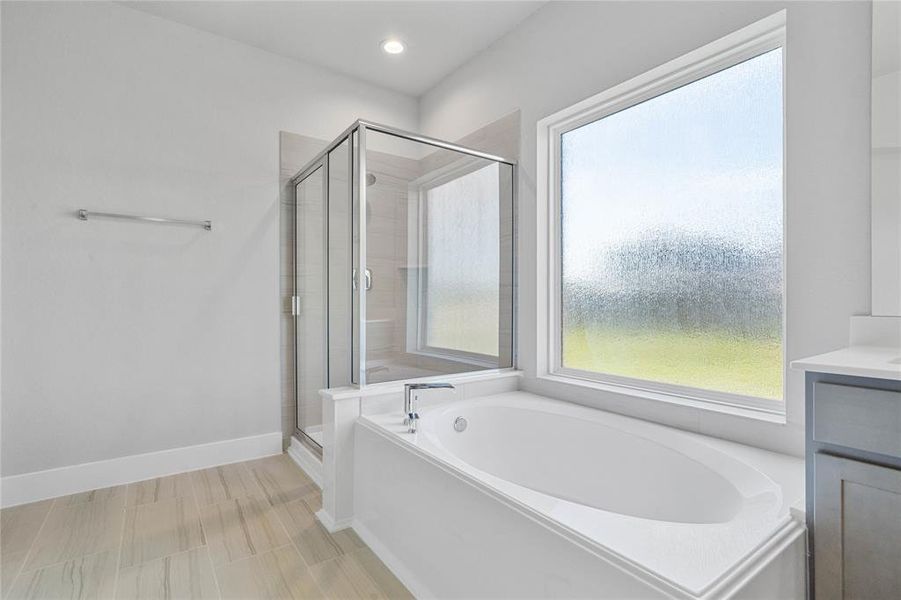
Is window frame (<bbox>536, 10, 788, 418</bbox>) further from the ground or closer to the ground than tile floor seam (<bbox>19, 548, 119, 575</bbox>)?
further from the ground

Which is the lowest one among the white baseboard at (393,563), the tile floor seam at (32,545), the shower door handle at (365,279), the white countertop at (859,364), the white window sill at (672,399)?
Result: the tile floor seam at (32,545)

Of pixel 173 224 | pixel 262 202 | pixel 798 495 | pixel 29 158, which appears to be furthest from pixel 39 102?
pixel 798 495

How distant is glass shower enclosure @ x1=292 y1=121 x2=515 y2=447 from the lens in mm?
2166

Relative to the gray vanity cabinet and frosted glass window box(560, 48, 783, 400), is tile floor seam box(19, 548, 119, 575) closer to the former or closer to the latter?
frosted glass window box(560, 48, 783, 400)

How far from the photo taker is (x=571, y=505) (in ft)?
3.77

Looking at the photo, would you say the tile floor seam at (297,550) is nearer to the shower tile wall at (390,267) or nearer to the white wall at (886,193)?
the shower tile wall at (390,267)

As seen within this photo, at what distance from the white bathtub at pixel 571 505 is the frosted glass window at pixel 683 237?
35cm

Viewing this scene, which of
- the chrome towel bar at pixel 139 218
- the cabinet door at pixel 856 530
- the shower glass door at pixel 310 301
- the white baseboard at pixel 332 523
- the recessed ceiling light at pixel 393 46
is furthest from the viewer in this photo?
the recessed ceiling light at pixel 393 46

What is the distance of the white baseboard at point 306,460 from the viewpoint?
Result: 2484 mm

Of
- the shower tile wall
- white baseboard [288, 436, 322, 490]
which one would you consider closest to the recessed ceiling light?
the shower tile wall

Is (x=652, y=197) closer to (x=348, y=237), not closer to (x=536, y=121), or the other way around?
(x=536, y=121)

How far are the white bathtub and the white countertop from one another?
0.35 meters

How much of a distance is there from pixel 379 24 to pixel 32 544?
120 inches

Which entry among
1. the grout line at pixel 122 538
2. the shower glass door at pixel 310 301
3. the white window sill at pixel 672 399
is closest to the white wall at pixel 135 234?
the shower glass door at pixel 310 301
